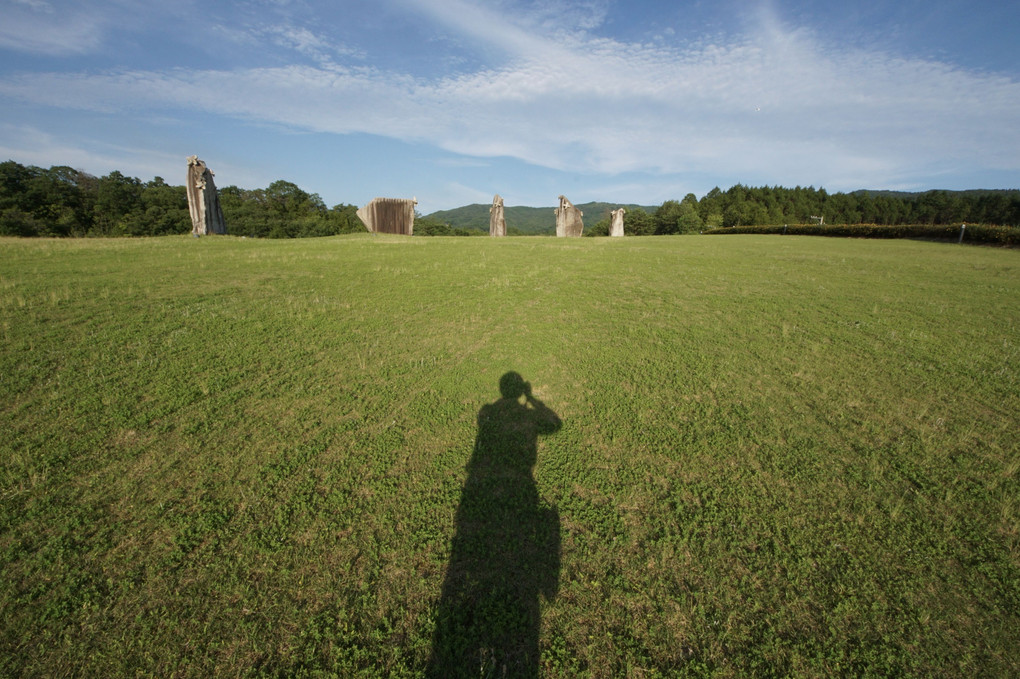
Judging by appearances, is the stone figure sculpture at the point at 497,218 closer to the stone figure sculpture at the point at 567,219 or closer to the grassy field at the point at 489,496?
the stone figure sculpture at the point at 567,219

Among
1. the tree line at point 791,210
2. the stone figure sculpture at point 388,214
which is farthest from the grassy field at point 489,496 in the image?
the tree line at point 791,210

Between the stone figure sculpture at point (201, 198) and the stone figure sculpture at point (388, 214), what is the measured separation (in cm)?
1117

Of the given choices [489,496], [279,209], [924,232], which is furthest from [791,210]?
[489,496]

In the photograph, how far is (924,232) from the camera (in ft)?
103

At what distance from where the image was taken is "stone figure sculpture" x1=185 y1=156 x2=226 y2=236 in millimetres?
21531

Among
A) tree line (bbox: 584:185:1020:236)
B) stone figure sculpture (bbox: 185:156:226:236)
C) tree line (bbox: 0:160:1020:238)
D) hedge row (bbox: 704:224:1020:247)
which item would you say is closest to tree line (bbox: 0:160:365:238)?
tree line (bbox: 0:160:1020:238)

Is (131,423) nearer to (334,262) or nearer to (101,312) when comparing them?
(101,312)

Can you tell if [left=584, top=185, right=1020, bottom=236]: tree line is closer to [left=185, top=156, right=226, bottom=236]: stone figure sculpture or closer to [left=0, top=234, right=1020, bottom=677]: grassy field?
[left=185, top=156, right=226, bottom=236]: stone figure sculpture

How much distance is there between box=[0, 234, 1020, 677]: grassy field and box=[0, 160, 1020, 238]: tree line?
34.4 meters

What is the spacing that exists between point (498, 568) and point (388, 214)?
107ft

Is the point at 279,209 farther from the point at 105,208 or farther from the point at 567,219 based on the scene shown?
the point at 567,219

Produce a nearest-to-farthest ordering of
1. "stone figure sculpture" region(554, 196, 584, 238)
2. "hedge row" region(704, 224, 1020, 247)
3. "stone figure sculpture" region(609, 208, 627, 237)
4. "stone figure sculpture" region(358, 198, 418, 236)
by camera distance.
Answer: "hedge row" region(704, 224, 1020, 247), "stone figure sculpture" region(358, 198, 418, 236), "stone figure sculpture" region(554, 196, 584, 238), "stone figure sculpture" region(609, 208, 627, 237)

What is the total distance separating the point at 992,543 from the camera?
3.69 meters

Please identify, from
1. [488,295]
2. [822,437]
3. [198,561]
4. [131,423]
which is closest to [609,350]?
[822,437]
